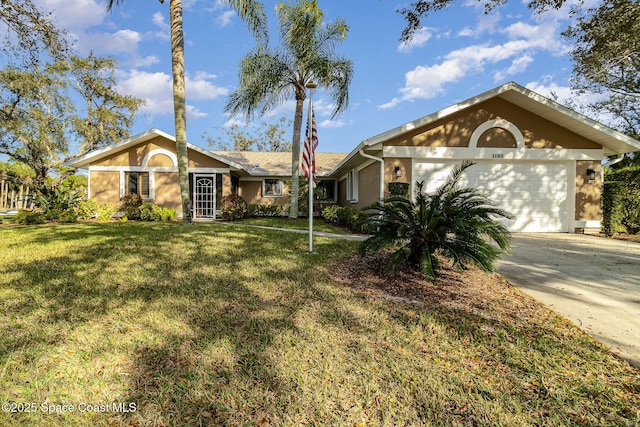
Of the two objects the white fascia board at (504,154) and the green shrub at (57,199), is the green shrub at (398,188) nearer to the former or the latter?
the white fascia board at (504,154)

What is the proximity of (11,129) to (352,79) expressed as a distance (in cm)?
2250

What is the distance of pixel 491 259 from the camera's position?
426 cm

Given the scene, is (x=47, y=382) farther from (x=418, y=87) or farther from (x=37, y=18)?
(x=418, y=87)

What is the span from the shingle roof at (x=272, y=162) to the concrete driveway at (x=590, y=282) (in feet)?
42.5

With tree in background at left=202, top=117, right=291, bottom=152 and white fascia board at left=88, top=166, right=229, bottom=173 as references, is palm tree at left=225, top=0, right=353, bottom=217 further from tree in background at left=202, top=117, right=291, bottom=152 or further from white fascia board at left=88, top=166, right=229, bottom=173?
tree in background at left=202, top=117, right=291, bottom=152

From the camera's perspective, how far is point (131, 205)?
14.8 m

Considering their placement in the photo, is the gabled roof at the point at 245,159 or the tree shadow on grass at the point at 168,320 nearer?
the tree shadow on grass at the point at 168,320

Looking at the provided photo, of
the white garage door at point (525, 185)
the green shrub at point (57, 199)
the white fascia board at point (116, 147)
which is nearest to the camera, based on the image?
the white garage door at point (525, 185)

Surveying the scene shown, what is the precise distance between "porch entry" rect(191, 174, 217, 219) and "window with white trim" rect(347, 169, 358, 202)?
716cm

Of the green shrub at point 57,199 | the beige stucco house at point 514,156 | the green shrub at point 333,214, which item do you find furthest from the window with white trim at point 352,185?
the green shrub at point 57,199

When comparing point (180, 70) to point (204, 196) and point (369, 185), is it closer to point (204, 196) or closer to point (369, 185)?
point (204, 196)

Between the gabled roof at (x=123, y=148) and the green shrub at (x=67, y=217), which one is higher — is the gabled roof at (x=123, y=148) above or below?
above

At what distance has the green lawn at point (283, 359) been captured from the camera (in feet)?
6.74

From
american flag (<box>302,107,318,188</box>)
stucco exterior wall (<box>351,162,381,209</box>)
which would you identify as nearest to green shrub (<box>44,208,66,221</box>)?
american flag (<box>302,107,318,188</box>)
